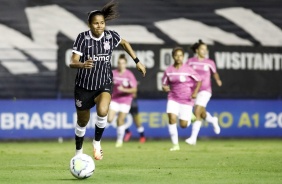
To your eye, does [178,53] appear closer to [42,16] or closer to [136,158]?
[136,158]

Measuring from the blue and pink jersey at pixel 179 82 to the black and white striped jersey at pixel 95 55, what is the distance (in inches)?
236

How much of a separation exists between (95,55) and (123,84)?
9940 millimetres

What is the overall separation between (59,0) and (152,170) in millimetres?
13214

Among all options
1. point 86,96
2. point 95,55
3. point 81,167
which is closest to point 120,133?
point 86,96

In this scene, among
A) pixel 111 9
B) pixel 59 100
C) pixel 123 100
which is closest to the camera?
pixel 111 9

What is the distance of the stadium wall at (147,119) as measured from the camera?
26359 millimetres

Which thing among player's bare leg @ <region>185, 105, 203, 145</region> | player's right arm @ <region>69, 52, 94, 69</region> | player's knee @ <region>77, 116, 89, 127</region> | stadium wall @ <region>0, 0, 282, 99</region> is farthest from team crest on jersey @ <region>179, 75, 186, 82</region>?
player's right arm @ <region>69, 52, 94, 69</region>

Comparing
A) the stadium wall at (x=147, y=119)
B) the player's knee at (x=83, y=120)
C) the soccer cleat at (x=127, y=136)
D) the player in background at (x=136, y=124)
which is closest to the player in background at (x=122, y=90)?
the player in background at (x=136, y=124)

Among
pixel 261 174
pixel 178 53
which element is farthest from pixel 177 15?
pixel 261 174

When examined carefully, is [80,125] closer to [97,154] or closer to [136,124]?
[97,154]

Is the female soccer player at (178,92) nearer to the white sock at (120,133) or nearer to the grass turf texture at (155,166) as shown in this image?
the grass turf texture at (155,166)

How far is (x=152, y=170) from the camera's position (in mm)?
14930

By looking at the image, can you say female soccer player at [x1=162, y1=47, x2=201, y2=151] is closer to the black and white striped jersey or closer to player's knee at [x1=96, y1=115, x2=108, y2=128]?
player's knee at [x1=96, y1=115, x2=108, y2=128]

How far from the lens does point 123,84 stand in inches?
993
